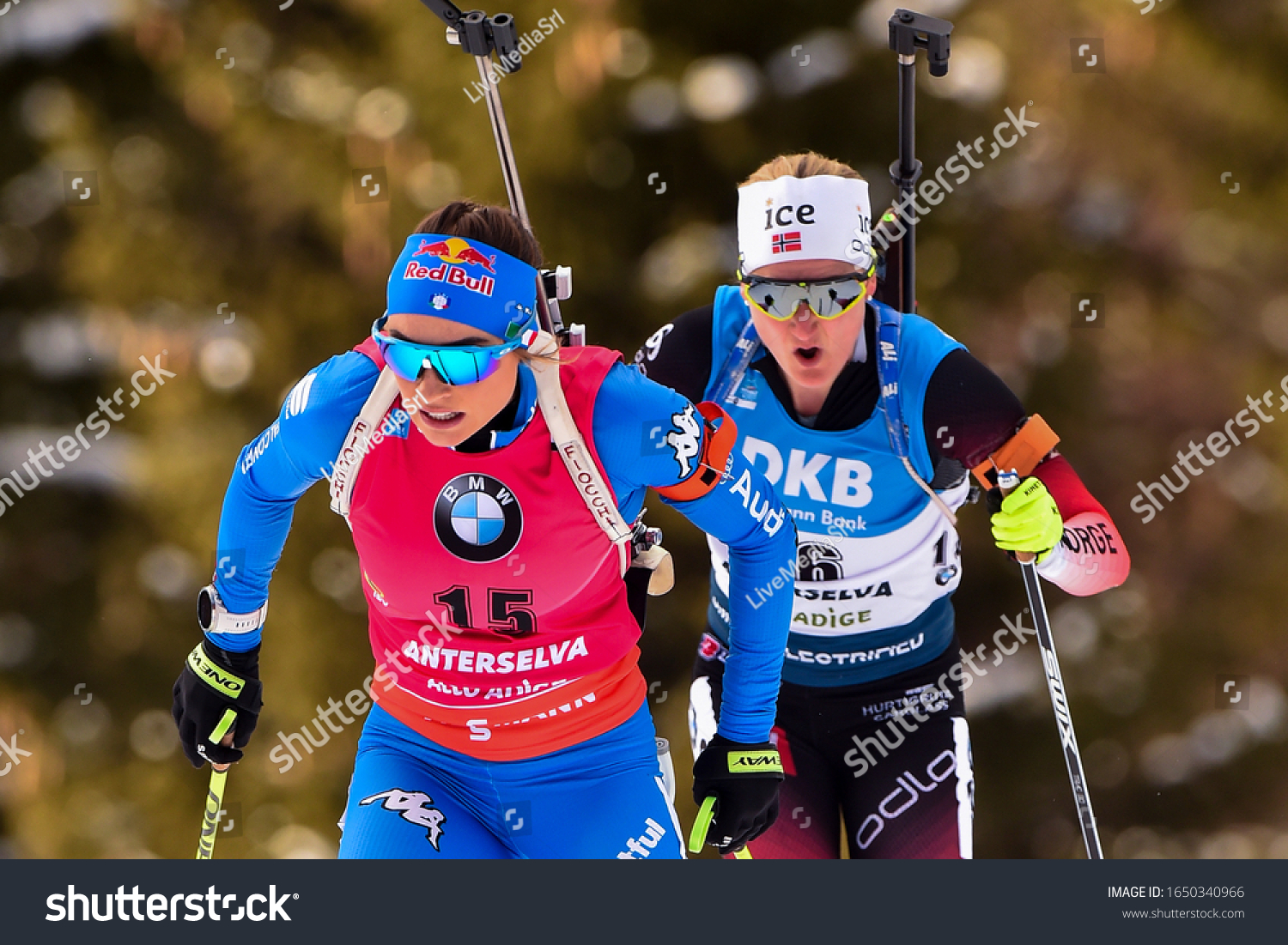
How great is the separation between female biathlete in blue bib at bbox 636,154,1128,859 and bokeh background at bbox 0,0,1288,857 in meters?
1.75

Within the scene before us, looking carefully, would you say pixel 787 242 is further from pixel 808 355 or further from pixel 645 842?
pixel 645 842

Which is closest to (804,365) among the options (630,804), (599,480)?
(599,480)

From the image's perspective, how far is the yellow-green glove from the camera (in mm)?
2469

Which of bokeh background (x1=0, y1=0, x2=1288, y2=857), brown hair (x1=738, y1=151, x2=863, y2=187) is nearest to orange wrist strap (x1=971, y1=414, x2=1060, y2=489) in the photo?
brown hair (x1=738, y1=151, x2=863, y2=187)

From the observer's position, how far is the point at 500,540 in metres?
2.01

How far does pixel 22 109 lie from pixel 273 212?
0.94 m

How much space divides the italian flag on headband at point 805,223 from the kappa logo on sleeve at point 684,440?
1.87 ft

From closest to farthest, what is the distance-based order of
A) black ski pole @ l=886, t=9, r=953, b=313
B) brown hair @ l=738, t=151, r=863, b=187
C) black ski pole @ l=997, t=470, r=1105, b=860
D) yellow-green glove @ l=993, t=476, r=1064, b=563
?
1. yellow-green glove @ l=993, t=476, r=1064, b=563
2. brown hair @ l=738, t=151, r=863, b=187
3. black ski pole @ l=886, t=9, r=953, b=313
4. black ski pole @ l=997, t=470, r=1105, b=860

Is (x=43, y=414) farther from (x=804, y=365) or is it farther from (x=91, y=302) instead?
(x=804, y=365)

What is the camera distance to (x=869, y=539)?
263cm

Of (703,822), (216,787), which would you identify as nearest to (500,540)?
(703,822)

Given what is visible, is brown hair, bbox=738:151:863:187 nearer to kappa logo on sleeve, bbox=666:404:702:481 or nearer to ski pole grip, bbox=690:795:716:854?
kappa logo on sleeve, bbox=666:404:702:481

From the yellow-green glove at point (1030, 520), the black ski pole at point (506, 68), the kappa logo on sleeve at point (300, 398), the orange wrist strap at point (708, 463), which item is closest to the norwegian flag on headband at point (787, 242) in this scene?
the black ski pole at point (506, 68)

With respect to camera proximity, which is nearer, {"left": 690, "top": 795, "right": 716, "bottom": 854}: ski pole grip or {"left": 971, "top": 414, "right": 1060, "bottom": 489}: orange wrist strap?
{"left": 690, "top": 795, "right": 716, "bottom": 854}: ski pole grip
